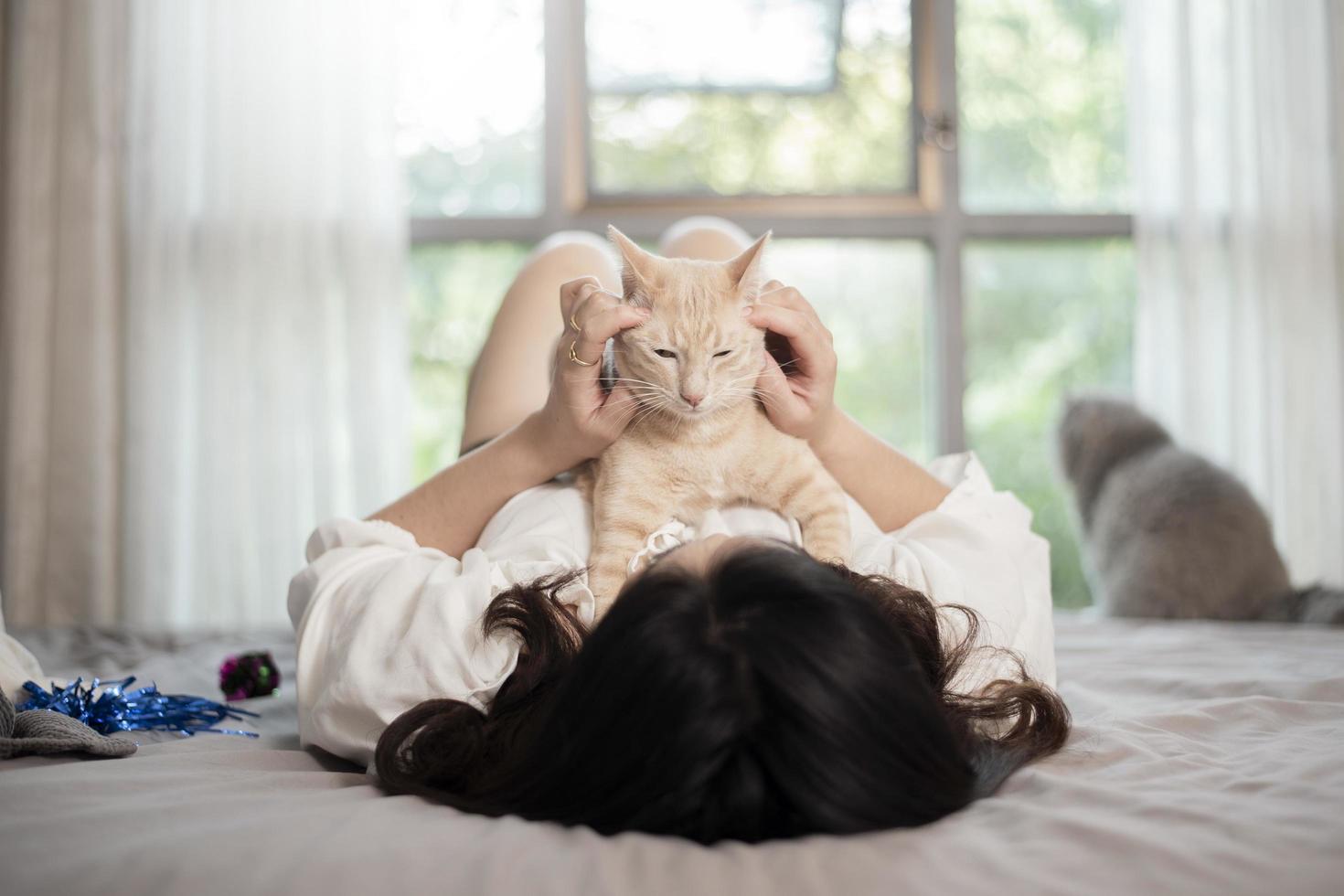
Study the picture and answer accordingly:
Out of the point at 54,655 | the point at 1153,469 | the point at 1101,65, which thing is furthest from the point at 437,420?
the point at 1101,65

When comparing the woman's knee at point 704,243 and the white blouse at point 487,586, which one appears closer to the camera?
the white blouse at point 487,586

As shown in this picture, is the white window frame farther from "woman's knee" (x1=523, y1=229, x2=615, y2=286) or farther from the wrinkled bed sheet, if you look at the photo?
the wrinkled bed sheet

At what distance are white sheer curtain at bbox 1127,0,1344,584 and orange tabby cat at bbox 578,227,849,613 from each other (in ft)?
7.95

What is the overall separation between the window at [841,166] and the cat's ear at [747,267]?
2.13 m

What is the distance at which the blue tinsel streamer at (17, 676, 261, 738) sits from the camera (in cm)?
106

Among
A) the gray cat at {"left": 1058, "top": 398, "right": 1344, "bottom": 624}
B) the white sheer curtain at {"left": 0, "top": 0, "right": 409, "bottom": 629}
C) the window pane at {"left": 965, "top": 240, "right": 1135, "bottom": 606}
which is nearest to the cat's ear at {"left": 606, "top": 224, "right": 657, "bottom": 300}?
the gray cat at {"left": 1058, "top": 398, "right": 1344, "bottom": 624}

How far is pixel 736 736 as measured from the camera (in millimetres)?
720

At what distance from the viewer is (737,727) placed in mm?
716

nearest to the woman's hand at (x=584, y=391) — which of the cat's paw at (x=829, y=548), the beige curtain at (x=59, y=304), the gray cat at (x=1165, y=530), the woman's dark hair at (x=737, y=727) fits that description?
the cat's paw at (x=829, y=548)

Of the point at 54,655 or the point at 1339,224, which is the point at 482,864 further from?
the point at 1339,224

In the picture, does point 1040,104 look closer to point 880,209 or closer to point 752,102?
point 880,209

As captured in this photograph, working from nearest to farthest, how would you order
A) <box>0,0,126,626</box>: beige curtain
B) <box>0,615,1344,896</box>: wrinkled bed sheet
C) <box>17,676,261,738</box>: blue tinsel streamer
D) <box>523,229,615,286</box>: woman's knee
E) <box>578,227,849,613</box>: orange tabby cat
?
1. <box>0,615,1344,896</box>: wrinkled bed sheet
2. <box>17,676,261,738</box>: blue tinsel streamer
3. <box>578,227,849,613</box>: orange tabby cat
4. <box>523,229,615,286</box>: woman's knee
5. <box>0,0,126,626</box>: beige curtain

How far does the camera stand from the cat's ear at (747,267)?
123 cm

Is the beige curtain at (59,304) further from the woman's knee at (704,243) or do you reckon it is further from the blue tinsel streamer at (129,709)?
the blue tinsel streamer at (129,709)
